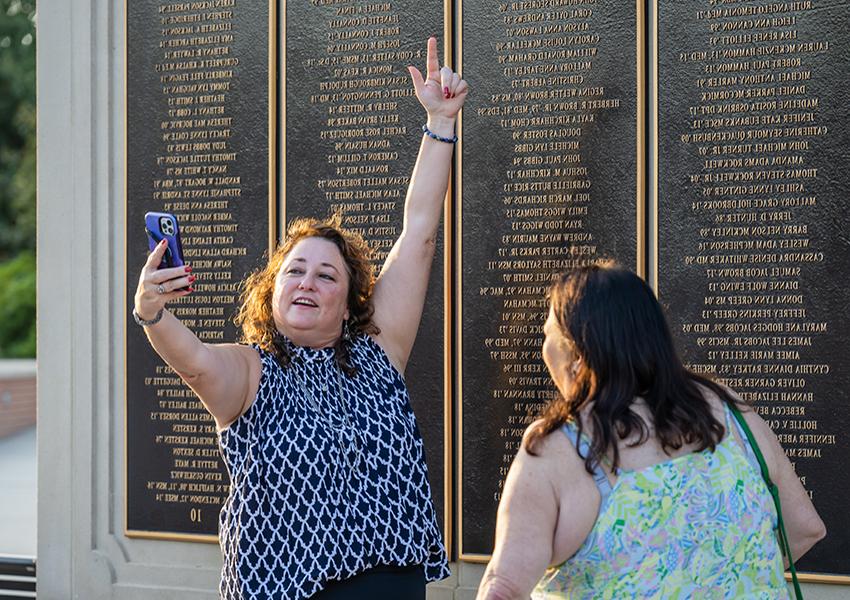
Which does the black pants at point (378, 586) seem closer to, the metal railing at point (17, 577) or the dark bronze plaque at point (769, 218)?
the dark bronze plaque at point (769, 218)

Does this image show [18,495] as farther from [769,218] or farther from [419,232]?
[769,218]

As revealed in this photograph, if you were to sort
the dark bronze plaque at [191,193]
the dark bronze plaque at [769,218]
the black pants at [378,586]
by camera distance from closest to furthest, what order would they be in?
the black pants at [378,586], the dark bronze plaque at [769,218], the dark bronze plaque at [191,193]

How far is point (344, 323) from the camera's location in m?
3.91

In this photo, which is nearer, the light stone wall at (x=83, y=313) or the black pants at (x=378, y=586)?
the black pants at (x=378, y=586)

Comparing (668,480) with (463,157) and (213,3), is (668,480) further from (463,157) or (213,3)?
(213,3)

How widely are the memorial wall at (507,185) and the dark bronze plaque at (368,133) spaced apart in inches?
0.4

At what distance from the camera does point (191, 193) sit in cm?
561

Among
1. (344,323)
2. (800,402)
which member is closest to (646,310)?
(344,323)

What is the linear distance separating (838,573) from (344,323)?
2153 millimetres

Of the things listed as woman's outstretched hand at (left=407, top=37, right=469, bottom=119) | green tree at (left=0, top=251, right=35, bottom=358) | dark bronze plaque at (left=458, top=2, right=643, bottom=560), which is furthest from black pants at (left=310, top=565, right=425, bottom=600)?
green tree at (left=0, top=251, right=35, bottom=358)

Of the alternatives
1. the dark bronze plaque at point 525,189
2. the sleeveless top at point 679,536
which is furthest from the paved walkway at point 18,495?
the sleeveless top at point 679,536

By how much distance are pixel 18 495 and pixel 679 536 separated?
Answer: 8.88 metres

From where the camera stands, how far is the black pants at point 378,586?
11.2ft

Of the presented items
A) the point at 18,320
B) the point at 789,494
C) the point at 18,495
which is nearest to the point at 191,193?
the point at 789,494
